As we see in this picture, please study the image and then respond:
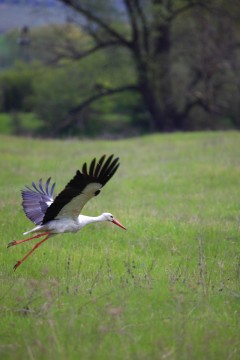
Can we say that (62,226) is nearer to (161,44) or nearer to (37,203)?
(37,203)

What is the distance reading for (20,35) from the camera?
1355 inches

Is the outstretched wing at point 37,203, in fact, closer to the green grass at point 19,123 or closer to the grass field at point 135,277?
the grass field at point 135,277

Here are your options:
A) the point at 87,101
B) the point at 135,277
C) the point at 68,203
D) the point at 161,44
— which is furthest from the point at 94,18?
the point at 135,277

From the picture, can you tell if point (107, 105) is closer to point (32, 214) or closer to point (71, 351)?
point (32, 214)

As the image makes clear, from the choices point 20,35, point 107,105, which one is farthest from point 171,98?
point 20,35

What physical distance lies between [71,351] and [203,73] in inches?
1022

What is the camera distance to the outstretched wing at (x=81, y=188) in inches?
247

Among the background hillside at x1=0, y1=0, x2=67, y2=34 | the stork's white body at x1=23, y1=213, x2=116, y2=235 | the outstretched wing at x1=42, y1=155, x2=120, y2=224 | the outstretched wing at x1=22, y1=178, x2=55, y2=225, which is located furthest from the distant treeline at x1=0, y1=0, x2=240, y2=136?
the outstretched wing at x1=42, y1=155, x2=120, y2=224

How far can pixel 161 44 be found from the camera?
29391mm

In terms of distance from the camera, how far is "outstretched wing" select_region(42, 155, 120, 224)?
6270 mm

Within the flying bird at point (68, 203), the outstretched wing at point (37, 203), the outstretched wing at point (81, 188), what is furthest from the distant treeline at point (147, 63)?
the outstretched wing at point (81, 188)

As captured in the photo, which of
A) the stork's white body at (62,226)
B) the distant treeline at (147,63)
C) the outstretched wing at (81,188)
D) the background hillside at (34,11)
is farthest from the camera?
the background hillside at (34,11)

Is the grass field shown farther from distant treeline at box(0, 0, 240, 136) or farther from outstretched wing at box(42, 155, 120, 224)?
distant treeline at box(0, 0, 240, 136)

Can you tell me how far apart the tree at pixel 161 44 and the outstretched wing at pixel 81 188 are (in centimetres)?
2075
